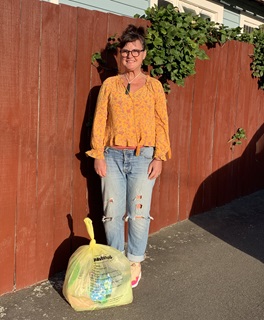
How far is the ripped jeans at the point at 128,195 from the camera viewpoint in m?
3.31

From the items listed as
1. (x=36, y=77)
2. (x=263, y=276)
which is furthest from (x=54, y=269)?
(x=263, y=276)

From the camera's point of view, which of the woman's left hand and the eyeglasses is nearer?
the eyeglasses

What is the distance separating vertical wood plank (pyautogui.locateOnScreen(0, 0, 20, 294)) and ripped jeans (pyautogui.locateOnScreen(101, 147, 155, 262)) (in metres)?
0.66

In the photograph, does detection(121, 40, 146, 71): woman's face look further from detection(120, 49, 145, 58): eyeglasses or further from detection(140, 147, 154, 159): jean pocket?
detection(140, 147, 154, 159): jean pocket

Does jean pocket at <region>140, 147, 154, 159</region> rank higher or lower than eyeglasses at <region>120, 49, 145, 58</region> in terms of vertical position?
lower

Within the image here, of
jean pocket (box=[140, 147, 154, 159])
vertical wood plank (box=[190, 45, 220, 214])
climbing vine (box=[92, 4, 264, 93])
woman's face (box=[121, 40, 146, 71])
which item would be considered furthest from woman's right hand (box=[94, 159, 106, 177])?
vertical wood plank (box=[190, 45, 220, 214])

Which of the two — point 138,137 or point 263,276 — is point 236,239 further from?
point 138,137

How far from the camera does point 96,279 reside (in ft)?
9.84

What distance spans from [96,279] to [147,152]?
0.97 meters

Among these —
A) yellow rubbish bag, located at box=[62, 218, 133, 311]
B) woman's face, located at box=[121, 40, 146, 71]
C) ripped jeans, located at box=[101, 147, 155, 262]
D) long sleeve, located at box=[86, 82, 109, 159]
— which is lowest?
yellow rubbish bag, located at box=[62, 218, 133, 311]

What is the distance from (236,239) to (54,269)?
1997 mm

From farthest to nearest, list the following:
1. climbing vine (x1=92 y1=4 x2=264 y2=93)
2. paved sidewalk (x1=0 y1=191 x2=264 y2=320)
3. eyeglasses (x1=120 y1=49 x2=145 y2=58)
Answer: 1. climbing vine (x1=92 y1=4 x2=264 y2=93)
2. eyeglasses (x1=120 y1=49 x2=145 y2=58)
3. paved sidewalk (x1=0 y1=191 x2=264 y2=320)

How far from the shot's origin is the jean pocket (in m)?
3.31

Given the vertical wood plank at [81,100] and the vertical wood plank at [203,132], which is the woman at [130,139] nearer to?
the vertical wood plank at [81,100]
